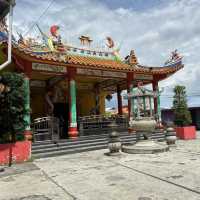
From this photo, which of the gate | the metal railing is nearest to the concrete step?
the gate

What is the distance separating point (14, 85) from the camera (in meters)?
8.85

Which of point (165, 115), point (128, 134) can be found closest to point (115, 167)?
point (128, 134)

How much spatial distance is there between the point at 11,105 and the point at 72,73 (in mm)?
5054

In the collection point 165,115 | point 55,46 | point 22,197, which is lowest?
point 22,197

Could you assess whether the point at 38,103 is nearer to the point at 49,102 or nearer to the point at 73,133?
the point at 49,102

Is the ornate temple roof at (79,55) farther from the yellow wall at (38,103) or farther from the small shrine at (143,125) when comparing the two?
the yellow wall at (38,103)

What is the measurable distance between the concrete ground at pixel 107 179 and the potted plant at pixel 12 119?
549 millimetres

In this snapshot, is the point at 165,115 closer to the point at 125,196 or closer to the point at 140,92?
the point at 140,92

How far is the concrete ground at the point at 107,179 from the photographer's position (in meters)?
5.00

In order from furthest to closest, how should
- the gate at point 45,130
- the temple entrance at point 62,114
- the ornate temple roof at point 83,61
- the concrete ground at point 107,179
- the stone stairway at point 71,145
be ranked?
the temple entrance at point 62,114, the gate at point 45,130, the ornate temple roof at point 83,61, the stone stairway at point 71,145, the concrete ground at point 107,179

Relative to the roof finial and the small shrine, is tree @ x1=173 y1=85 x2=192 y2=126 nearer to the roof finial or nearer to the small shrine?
the roof finial

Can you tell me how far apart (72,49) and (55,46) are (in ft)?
6.02

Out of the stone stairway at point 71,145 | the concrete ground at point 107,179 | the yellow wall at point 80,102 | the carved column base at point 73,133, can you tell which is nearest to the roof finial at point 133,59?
the yellow wall at point 80,102

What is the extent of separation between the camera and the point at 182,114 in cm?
1542
